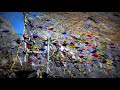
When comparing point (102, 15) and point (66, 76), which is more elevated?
point (102, 15)

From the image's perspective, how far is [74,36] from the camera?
3131mm

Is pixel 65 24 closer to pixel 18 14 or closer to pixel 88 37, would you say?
pixel 88 37

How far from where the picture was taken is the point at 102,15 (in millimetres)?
3217

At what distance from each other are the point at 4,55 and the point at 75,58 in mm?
1034

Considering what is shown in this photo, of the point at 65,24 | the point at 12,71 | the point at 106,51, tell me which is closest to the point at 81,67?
the point at 106,51

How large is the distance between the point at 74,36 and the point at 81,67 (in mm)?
503
